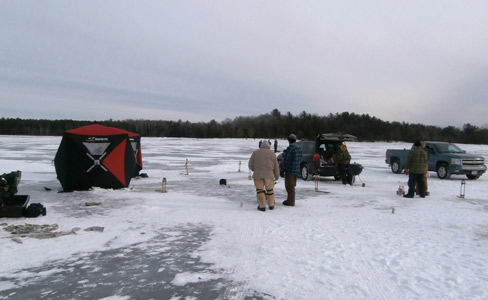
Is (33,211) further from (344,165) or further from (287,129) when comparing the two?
(287,129)

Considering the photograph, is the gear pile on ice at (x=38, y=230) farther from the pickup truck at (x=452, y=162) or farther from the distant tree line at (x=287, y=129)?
the distant tree line at (x=287, y=129)

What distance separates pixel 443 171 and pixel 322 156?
19.9 feet

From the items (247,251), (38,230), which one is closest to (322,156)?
(247,251)

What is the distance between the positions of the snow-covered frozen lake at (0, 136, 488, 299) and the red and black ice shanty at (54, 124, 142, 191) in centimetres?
113

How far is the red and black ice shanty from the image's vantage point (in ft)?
37.8

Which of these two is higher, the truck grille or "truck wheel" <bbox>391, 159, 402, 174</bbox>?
the truck grille

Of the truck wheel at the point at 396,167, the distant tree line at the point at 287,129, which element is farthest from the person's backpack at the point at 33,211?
the distant tree line at the point at 287,129

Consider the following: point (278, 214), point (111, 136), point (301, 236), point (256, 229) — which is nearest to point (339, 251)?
point (301, 236)

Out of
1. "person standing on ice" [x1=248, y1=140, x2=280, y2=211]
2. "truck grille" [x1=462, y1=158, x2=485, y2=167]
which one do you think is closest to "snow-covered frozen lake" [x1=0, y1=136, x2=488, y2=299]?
"person standing on ice" [x1=248, y1=140, x2=280, y2=211]

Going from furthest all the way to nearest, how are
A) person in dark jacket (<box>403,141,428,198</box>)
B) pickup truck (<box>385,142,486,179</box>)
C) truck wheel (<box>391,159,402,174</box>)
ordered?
truck wheel (<box>391,159,402,174</box>), pickup truck (<box>385,142,486,179</box>), person in dark jacket (<box>403,141,428,198</box>)

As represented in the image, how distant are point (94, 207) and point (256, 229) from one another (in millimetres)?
4569

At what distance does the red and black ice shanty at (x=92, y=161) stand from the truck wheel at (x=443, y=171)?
1378cm

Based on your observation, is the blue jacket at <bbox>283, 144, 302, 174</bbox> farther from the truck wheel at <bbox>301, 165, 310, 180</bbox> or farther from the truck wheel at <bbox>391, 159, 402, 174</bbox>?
the truck wheel at <bbox>391, 159, 402, 174</bbox>

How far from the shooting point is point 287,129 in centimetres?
12156
